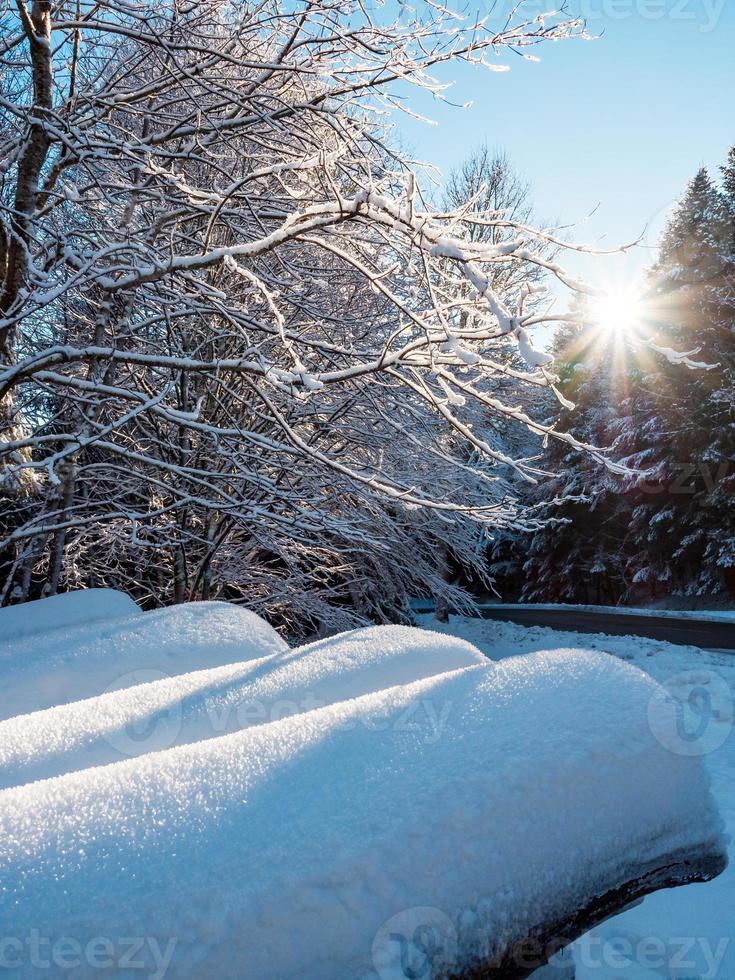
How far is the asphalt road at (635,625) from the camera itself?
13.2 meters

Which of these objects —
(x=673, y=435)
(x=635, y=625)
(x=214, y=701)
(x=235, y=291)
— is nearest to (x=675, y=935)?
(x=214, y=701)

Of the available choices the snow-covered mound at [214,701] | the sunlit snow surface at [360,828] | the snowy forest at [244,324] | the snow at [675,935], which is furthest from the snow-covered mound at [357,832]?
the snowy forest at [244,324]

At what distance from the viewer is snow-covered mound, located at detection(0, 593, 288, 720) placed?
2441 millimetres

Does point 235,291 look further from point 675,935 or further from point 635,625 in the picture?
point 635,625

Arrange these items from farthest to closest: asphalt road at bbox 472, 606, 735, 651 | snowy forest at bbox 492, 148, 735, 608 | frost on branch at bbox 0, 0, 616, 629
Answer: snowy forest at bbox 492, 148, 735, 608, asphalt road at bbox 472, 606, 735, 651, frost on branch at bbox 0, 0, 616, 629

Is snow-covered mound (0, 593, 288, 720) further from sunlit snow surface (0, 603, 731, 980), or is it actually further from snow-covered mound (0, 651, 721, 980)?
snow-covered mound (0, 651, 721, 980)

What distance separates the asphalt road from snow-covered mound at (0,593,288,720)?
36.4 ft

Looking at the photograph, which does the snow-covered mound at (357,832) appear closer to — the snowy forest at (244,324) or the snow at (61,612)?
the snowy forest at (244,324)

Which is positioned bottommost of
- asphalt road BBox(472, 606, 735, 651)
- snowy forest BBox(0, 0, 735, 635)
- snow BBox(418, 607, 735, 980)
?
asphalt road BBox(472, 606, 735, 651)

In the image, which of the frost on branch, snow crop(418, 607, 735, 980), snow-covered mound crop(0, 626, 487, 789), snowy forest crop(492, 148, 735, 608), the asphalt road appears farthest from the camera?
snowy forest crop(492, 148, 735, 608)

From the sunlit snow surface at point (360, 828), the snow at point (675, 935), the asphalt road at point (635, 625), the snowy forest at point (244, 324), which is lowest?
the asphalt road at point (635, 625)

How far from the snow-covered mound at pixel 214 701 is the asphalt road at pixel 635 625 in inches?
449

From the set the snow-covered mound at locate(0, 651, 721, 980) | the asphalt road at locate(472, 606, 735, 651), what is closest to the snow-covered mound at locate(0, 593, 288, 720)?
the snow-covered mound at locate(0, 651, 721, 980)

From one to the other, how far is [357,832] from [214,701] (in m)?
0.90
